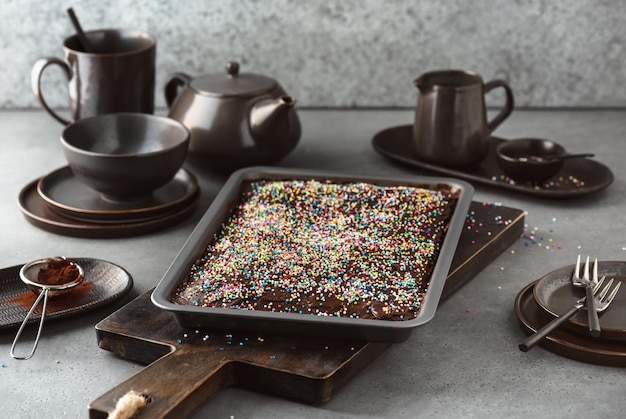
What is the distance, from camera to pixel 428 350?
120 cm

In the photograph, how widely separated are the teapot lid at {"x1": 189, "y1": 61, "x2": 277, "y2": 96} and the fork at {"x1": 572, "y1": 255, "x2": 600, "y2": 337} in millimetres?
659

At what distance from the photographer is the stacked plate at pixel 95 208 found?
4.95ft

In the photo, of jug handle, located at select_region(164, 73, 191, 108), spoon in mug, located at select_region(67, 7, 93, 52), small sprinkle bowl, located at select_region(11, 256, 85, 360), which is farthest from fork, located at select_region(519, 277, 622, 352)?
spoon in mug, located at select_region(67, 7, 93, 52)

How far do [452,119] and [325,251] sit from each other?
0.48 metres

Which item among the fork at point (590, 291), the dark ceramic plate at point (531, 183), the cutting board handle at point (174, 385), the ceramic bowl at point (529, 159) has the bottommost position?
the cutting board handle at point (174, 385)

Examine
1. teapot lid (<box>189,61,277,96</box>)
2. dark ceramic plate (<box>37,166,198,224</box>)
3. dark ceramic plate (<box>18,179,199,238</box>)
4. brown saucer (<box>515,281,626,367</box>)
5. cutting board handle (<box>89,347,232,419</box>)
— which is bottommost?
dark ceramic plate (<box>18,179,199,238</box>)

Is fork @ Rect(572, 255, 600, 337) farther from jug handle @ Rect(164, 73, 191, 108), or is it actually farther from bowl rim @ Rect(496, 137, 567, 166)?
jug handle @ Rect(164, 73, 191, 108)

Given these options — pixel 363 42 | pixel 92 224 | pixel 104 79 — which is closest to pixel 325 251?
pixel 92 224

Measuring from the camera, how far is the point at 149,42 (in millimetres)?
1797

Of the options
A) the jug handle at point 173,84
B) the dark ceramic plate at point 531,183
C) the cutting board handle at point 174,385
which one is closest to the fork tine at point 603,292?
the dark ceramic plate at point 531,183

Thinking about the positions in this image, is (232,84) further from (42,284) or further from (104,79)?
(42,284)

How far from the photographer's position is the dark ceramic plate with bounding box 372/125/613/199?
162 centimetres

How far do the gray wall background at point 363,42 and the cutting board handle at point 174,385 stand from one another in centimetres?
108

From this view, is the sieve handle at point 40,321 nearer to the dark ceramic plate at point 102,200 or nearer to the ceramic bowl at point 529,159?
the dark ceramic plate at point 102,200
